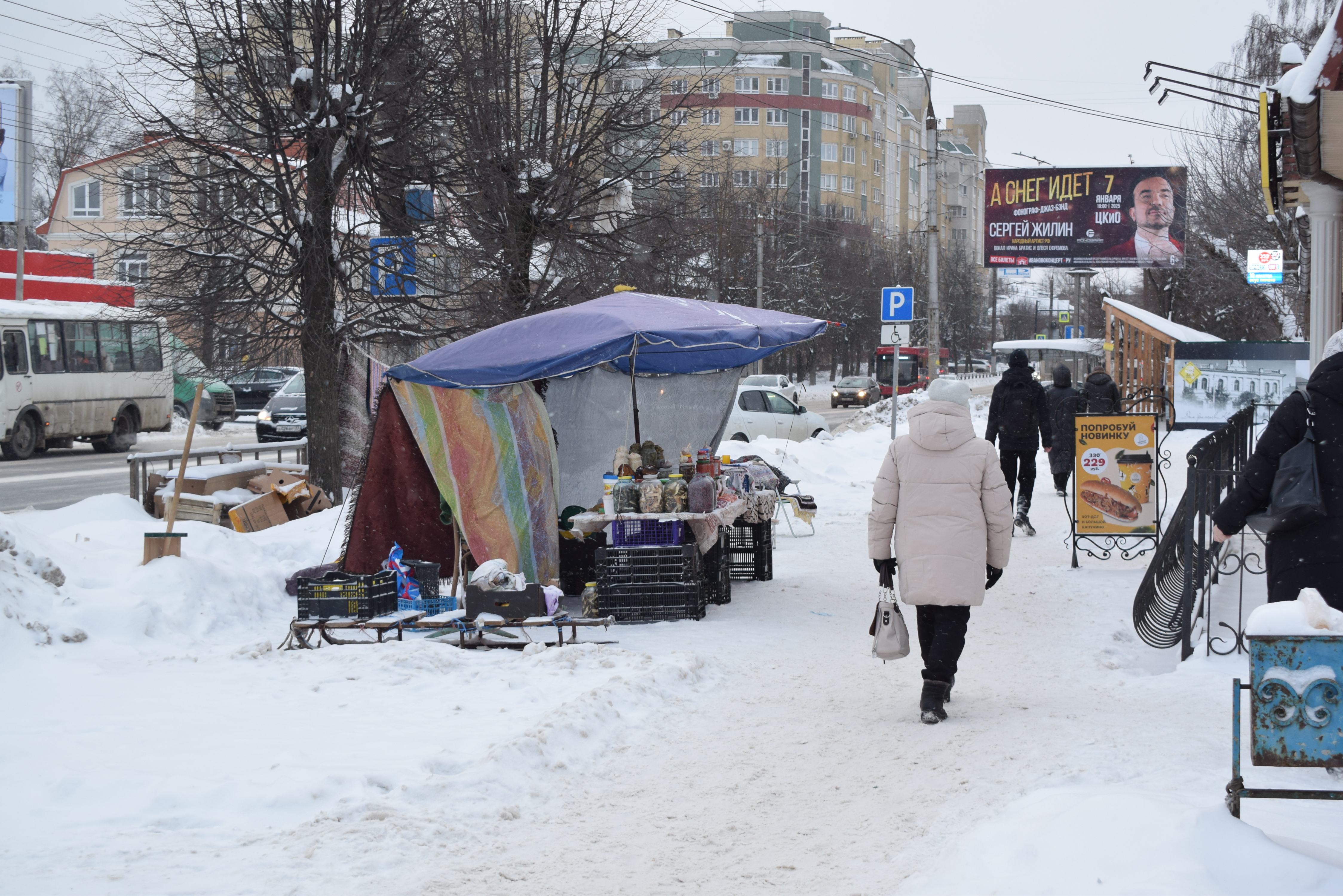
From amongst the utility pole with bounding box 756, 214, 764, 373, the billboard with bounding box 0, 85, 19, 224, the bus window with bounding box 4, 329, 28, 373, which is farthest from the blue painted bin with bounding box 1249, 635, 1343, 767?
the billboard with bounding box 0, 85, 19, 224

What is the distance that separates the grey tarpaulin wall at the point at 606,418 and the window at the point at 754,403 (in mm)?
14592

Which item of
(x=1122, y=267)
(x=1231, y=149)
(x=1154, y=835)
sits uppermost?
(x=1231, y=149)

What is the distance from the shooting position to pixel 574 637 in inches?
333

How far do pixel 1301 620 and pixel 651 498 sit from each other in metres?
6.02

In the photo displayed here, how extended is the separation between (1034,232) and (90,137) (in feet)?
103

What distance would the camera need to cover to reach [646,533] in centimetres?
959

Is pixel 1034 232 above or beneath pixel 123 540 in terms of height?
above

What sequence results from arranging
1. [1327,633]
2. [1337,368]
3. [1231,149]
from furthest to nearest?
1. [1231,149]
2. [1337,368]
3. [1327,633]

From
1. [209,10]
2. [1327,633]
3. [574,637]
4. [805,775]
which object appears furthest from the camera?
[209,10]

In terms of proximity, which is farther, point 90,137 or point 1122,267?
point 1122,267

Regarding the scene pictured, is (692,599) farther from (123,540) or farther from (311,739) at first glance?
(123,540)

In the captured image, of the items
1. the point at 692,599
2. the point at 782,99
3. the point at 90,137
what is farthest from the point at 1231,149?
the point at 782,99

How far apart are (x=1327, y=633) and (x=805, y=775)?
259 centimetres

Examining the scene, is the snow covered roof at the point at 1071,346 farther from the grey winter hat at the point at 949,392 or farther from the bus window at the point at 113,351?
the grey winter hat at the point at 949,392
